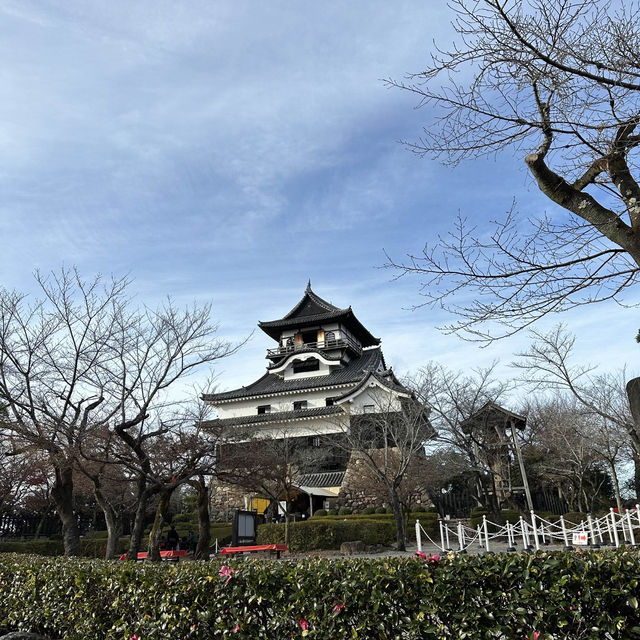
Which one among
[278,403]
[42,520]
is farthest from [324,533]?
[278,403]

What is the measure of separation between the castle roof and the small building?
0.08 metres

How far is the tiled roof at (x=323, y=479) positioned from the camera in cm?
2977

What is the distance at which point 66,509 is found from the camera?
11.9 metres

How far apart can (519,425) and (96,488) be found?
20.9 meters

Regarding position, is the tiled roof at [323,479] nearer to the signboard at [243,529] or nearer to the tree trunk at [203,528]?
the signboard at [243,529]

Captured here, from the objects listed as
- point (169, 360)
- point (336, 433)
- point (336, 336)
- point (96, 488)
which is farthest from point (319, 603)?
point (336, 336)

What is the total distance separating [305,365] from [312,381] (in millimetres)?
2801

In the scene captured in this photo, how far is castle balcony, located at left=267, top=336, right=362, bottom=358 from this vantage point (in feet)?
128

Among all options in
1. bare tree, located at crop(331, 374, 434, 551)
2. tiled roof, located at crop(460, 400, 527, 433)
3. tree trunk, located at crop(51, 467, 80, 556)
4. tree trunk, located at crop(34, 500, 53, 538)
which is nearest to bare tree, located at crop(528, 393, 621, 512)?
tiled roof, located at crop(460, 400, 527, 433)

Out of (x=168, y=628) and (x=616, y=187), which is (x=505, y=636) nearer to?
(x=168, y=628)

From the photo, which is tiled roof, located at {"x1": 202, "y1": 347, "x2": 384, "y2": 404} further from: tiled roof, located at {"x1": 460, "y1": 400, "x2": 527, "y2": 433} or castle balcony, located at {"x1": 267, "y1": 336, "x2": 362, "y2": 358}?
tiled roof, located at {"x1": 460, "y1": 400, "x2": 527, "y2": 433}

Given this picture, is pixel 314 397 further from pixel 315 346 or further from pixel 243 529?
pixel 243 529

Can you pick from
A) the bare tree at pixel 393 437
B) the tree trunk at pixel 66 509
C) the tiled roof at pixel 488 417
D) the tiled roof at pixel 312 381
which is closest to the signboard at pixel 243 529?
the bare tree at pixel 393 437

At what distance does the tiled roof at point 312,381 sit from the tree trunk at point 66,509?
2215 centimetres
